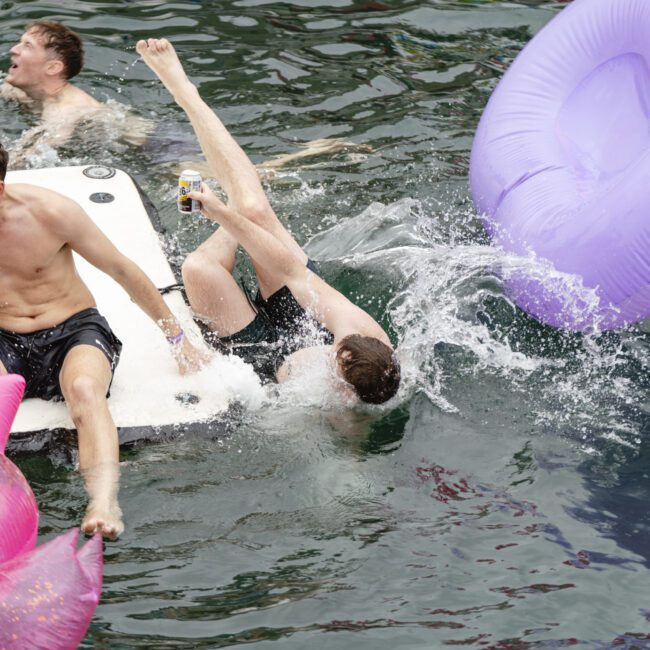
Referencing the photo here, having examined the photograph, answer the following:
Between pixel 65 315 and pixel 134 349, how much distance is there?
0.42 meters

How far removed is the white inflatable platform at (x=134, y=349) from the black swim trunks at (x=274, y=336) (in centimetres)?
18

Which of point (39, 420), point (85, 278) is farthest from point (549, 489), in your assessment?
point (85, 278)

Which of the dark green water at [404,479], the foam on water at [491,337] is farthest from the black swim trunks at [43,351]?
the foam on water at [491,337]

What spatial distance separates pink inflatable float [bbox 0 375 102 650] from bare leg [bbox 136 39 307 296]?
1912 mm

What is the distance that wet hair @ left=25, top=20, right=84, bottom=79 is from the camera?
6859 millimetres

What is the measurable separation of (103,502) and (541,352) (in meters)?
2.28

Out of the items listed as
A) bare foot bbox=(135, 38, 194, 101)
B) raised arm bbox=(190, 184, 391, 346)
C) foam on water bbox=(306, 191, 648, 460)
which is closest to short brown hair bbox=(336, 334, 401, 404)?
raised arm bbox=(190, 184, 391, 346)

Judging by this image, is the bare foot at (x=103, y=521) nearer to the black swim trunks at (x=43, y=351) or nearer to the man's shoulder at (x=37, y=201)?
the black swim trunks at (x=43, y=351)

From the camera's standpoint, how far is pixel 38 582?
294cm

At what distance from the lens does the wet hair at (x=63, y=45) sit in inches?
270

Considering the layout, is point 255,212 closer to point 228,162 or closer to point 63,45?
point 228,162

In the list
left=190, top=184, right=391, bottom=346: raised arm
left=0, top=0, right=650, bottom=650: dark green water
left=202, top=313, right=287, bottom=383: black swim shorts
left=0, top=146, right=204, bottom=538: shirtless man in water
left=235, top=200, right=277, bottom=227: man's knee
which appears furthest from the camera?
left=235, top=200, right=277, bottom=227: man's knee

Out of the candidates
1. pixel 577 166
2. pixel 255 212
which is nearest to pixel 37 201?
pixel 255 212

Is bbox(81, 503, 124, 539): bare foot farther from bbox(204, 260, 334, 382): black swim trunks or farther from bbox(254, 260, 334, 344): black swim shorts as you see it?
bbox(254, 260, 334, 344): black swim shorts
